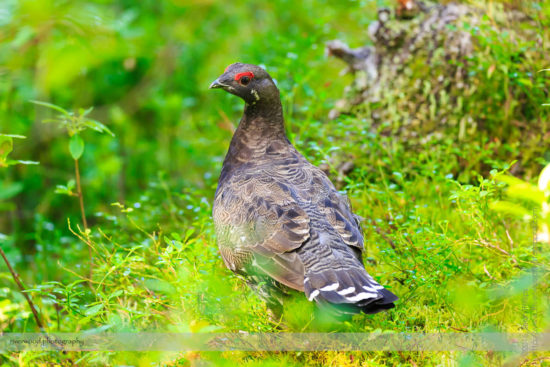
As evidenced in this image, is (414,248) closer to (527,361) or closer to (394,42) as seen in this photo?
(527,361)

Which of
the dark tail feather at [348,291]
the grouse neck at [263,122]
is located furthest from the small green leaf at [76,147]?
the dark tail feather at [348,291]

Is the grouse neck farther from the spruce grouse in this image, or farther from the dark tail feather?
the dark tail feather

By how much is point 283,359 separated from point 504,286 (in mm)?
1659

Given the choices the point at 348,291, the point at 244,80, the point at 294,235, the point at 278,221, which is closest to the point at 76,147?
the point at 244,80

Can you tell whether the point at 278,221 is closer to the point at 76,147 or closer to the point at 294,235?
the point at 294,235

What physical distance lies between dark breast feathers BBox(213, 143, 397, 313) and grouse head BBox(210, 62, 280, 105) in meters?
0.61

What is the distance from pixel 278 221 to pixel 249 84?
1.46m

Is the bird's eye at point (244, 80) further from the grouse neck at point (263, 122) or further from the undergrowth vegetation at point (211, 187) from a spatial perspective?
the undergrowth vegetation at point (211, 187)

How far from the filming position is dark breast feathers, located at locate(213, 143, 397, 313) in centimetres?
364

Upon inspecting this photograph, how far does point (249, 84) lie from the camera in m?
5.04

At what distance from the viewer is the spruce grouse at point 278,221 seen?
370 centimetres

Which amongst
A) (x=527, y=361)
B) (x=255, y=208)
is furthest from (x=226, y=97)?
(x=527, y=361)

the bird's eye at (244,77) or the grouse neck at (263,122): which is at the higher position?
the bird's eye at (244,77)

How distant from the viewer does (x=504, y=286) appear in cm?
412
